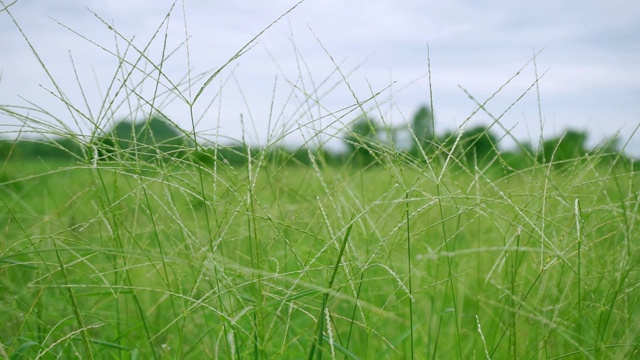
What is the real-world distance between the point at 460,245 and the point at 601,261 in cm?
152

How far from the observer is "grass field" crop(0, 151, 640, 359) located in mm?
1136

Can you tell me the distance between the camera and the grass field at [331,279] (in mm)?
1136

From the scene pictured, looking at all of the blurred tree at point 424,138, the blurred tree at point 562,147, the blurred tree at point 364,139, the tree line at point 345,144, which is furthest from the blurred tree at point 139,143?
the blurred tree at point 562,147

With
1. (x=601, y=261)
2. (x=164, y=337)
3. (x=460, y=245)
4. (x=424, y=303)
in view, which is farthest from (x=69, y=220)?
(x=601, y=261)

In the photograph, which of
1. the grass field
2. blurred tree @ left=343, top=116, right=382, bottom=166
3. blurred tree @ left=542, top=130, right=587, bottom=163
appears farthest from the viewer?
blurred tree @ left=542, top=130, right=587, bottom=163

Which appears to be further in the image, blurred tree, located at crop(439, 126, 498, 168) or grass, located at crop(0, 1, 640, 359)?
blurred tree, located at crop(439, 126, 498, 168)

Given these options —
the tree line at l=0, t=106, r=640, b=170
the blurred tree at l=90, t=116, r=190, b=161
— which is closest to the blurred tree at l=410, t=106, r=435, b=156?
the tree line at l=0, t=106, r=640, b=170

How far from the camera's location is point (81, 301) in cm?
230

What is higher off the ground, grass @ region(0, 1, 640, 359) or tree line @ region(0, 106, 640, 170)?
tree line @ region(0, 106, 640, 170)

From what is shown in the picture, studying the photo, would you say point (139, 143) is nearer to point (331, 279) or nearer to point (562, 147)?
point (331, 279)

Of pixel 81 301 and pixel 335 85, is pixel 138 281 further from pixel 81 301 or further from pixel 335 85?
pixel 335 85

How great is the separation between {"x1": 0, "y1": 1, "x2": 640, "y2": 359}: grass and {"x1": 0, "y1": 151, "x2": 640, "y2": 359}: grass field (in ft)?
0.04

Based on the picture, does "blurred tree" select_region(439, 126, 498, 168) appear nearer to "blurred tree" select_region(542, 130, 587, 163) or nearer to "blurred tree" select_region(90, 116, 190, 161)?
"blurred tree" select_region(542, 130, 587, 163)

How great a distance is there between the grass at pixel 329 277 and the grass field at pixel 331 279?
1 cm
